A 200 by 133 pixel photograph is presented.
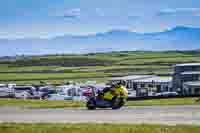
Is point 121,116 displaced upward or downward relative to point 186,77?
downward

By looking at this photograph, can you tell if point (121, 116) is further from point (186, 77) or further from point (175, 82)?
point (175, 82)

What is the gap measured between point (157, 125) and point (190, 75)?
64376 millimetres

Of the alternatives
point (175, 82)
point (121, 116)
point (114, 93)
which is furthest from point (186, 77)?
point (121, 116)

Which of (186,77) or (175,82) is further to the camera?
(175,82)

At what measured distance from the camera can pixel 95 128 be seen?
18.8 meters

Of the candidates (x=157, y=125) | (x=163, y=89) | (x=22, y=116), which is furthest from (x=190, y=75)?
(x=157, y=125)

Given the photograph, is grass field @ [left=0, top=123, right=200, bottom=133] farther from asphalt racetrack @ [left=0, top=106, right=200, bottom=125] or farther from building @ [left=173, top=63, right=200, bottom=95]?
building @ [left=173, top=63, right=200, bottom=95]

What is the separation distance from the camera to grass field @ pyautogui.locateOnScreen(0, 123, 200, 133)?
18.0m

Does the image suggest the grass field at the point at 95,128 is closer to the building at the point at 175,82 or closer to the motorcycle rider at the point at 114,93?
the motorcycle rider at the point at 114,93

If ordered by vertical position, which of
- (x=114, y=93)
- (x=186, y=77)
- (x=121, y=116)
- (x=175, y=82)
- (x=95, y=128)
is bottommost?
(x=95, y=128)

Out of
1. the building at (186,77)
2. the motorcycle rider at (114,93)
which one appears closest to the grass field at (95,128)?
the motorcycle rider at (114,93)

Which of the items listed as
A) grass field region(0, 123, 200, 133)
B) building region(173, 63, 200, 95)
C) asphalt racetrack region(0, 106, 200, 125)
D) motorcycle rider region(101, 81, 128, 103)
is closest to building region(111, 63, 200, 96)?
building region(173, 63, 200, 95)

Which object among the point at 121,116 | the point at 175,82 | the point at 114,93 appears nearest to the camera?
the point at 121,116

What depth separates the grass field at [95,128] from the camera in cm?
1798
